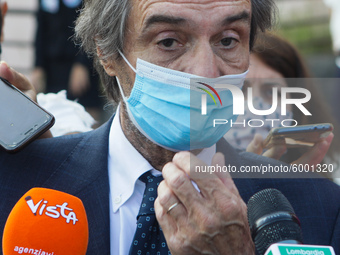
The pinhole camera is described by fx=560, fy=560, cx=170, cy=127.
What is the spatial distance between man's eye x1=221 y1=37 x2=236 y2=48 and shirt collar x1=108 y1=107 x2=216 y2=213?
1.49ft

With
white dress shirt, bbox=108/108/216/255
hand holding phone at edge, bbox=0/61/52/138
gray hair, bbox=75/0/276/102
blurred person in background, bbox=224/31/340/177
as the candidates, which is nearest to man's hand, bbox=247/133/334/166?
blurred person in background, bbox=224/31/340/177

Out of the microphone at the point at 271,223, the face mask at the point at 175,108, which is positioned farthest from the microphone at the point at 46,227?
the microphone at the point at 271,223

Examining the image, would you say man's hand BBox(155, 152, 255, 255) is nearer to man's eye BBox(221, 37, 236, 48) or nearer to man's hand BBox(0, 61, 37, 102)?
man's eye BBox(221, 37, 236, 48)

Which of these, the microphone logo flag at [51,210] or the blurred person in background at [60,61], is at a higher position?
the microphone logo flag at [51,210]

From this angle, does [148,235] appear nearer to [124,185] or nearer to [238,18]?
[124,185]

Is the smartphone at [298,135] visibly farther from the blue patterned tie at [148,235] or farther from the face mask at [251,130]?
the blue patterned tie at [148,235]

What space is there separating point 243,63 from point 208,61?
27 cm

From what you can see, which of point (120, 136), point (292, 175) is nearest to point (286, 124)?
point (292, 175)

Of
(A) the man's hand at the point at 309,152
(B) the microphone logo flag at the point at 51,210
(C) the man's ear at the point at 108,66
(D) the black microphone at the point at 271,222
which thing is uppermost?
(D) the black microphone at the point at 271,222

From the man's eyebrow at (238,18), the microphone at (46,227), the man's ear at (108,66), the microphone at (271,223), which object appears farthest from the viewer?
the man's ear at (108,66)

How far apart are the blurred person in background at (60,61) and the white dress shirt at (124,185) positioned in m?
3.05

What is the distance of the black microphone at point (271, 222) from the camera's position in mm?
1562

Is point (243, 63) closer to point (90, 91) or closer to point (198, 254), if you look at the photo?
point (198, 254)

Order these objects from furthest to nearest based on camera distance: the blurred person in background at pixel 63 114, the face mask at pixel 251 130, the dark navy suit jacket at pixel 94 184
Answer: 1. the blurred person in background at pixel 63 114
2. the face mask at pixel 251 130
3. the dark navy suit jacket at pixel 94 184
